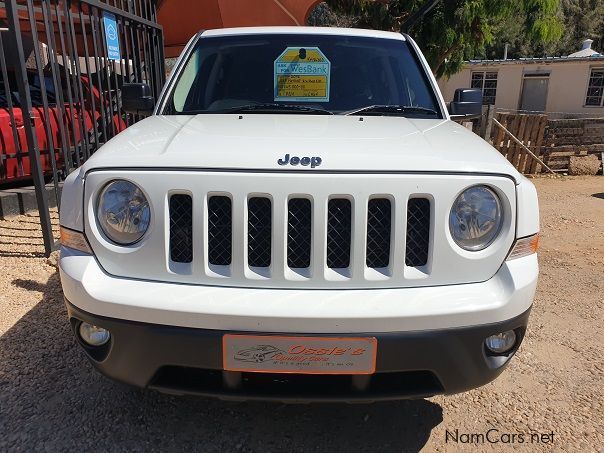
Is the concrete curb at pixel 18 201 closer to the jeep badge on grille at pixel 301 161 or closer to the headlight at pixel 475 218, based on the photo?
the jeep badge on grille at pixel 301 161

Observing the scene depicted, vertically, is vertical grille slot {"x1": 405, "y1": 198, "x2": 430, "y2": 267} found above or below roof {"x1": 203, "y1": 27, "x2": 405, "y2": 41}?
below

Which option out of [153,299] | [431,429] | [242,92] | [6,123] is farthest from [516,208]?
[6,123]

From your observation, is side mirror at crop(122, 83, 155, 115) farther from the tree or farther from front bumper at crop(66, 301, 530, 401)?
the tree

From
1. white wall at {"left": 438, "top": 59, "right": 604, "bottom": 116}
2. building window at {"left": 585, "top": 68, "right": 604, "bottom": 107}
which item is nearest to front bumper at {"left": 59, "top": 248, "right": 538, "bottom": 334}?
white wall at {"left": 438, "top": 59, "right": 604, "bottom": 116}

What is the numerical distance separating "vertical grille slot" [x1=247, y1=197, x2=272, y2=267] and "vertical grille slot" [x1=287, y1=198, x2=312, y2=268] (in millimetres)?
74

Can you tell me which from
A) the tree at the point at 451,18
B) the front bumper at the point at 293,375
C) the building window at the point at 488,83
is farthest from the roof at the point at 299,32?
the building window at the point at 488,83

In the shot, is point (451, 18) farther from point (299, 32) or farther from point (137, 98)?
point (137, 98)

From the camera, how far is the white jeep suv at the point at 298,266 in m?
1.69

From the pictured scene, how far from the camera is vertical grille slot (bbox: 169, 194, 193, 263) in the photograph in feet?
5.83

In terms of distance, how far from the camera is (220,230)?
1.79 metres

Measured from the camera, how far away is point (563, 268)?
14.9 ft

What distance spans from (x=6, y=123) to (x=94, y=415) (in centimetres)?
401

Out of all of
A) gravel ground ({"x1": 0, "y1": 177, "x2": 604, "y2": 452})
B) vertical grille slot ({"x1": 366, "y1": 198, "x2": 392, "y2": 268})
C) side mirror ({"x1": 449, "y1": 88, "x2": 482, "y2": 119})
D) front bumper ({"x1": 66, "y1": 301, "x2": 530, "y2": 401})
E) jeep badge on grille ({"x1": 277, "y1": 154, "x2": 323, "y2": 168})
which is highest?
side mirror ({"x1": 449, "y1": 88, "x2": 482, "y2": 119})

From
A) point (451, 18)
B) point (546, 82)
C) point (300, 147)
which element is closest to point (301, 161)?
point (300, 147)
